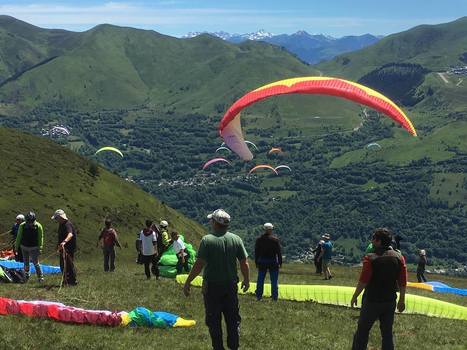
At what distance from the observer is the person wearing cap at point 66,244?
19.5 meters

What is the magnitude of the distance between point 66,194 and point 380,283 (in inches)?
3192

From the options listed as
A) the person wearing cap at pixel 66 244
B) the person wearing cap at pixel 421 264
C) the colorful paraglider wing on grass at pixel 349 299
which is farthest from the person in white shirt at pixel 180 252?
the person wearing cap at pixel 421 264

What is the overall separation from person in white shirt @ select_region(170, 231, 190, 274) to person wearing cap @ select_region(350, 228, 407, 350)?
13908 millimetres

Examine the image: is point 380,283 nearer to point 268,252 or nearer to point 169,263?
point 268,252

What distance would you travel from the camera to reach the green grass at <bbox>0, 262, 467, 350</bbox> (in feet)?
44.8

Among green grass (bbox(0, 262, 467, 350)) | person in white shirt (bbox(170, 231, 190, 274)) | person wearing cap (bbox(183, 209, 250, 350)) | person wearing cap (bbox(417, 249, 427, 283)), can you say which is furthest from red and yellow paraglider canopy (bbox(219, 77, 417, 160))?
person wearing cap (bbox(417, 249, 427, 283))

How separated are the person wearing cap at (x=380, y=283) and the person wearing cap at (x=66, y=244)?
11.3m

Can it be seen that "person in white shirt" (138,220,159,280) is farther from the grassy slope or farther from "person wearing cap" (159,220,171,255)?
the grassy slope

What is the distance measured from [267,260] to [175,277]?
745cm

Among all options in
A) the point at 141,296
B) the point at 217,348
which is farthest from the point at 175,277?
the point at 217,348

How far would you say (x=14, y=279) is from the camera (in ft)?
69.4

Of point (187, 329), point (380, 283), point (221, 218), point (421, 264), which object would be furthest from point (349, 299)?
point (421, 264)

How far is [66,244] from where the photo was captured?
19906 mm

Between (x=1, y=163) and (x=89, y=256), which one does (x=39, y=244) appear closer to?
(x=89, y=256)
